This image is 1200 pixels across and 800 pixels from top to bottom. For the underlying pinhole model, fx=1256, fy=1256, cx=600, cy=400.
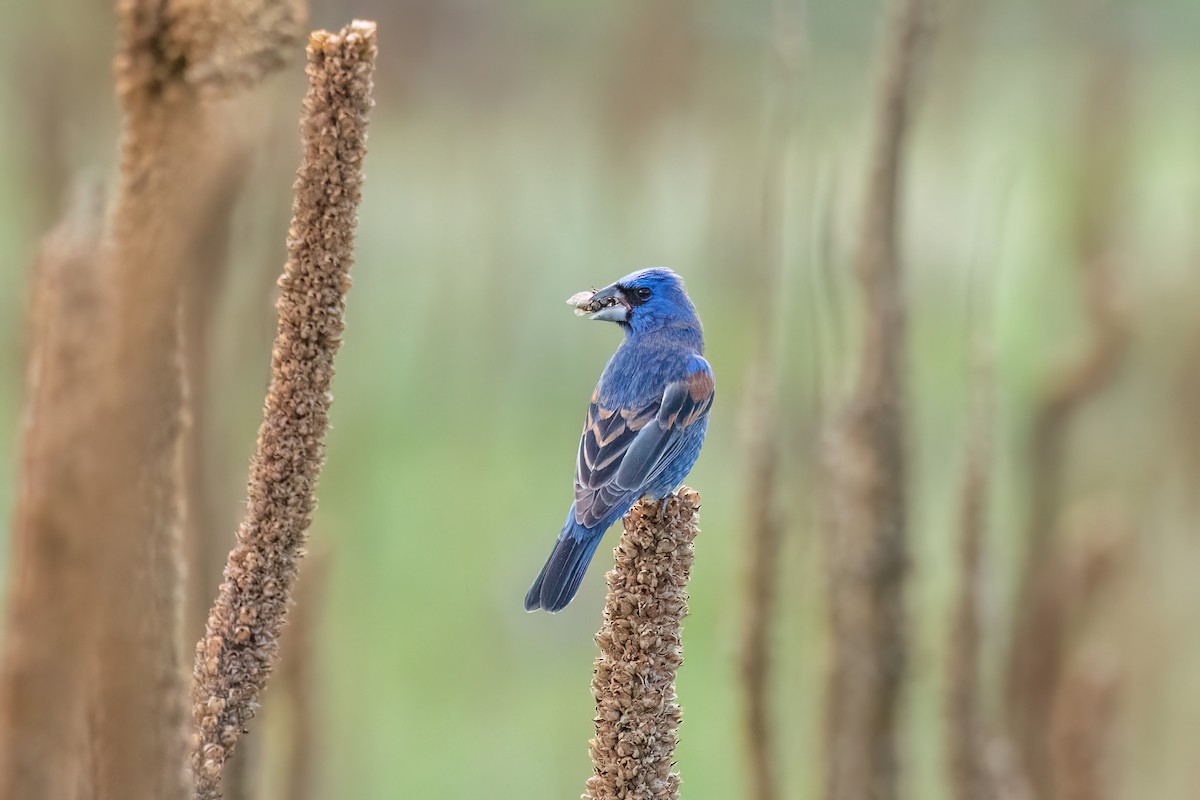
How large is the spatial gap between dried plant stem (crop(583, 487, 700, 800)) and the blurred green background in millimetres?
843

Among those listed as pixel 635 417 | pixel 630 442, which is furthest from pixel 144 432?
pixel 635 417

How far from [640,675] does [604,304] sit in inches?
52.7

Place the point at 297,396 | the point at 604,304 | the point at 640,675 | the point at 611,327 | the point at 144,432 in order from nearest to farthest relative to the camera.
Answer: the point at 144,432
the point at 297,396
the point at 640,675
the point at 604,304
the point at 611,327

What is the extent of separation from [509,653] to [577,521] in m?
3.22

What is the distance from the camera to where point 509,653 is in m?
5.56

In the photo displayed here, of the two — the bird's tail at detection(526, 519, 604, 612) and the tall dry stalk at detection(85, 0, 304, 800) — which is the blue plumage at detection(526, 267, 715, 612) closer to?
the bird's tail at detection(526, 519, 604, 612)

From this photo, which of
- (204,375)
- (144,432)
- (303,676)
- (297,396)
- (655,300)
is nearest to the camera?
(144,432)

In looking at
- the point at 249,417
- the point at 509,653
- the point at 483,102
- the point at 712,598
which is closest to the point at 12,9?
the point at 483,102

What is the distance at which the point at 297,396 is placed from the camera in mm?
1092

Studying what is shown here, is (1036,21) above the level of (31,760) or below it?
above

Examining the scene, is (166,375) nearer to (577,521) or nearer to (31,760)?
(31,760)

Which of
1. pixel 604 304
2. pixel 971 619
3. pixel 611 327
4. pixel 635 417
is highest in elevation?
pixel 611 327

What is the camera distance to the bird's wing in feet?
8.26

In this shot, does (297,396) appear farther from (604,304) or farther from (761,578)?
(604,304)
